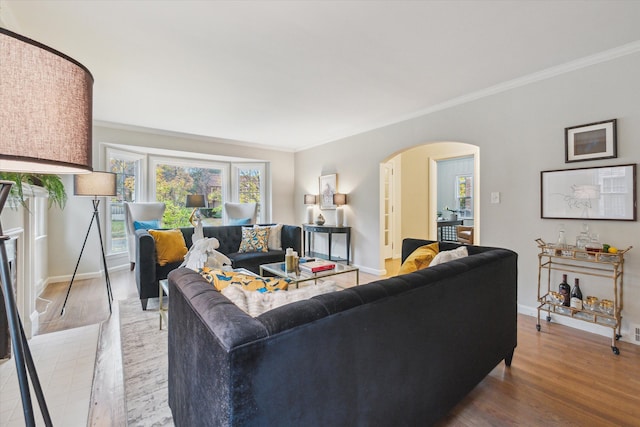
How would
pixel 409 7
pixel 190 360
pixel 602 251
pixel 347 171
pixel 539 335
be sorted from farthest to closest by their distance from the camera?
pixel 347 171 < pixel 539 335 < pixel 602 251 < pixel 409 7 < pixel 190 360

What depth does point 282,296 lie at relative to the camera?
3.80ft

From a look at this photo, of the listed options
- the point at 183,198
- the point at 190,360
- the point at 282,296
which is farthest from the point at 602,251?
the point at 183,198

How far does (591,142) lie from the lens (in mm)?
2586

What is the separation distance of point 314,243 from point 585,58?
4.87m

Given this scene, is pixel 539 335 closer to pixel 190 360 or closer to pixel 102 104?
pixel 190 360

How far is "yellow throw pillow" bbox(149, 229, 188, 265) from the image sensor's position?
127 inches

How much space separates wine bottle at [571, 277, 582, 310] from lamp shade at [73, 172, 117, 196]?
469 centimetres

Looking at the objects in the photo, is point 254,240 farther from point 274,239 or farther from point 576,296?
point 576,296

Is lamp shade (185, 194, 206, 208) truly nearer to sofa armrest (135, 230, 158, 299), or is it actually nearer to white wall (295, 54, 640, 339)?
sofa armrest (135, 230, 158, 299)

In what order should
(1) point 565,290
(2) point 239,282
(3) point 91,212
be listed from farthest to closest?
1. (3) point 91,212
2. (1) point 565,290
3. (2) point 239,282

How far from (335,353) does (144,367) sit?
71.6 inches

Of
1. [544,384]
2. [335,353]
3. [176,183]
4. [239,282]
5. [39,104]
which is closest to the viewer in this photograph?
[39,104]

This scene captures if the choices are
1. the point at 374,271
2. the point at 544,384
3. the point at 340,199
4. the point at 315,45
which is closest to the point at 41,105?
the point at 315,45

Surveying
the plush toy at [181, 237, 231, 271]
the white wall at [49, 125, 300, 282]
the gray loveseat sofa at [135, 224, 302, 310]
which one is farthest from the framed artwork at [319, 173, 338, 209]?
the plush toy at [181, 237, 231, 271]
